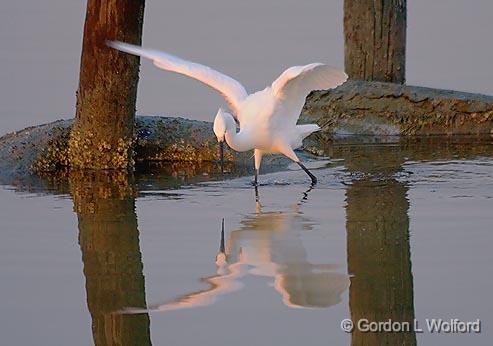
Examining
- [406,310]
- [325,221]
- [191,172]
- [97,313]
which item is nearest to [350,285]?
[406,310]

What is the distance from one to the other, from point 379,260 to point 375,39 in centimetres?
811

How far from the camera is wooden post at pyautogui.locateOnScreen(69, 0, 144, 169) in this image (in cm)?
1044

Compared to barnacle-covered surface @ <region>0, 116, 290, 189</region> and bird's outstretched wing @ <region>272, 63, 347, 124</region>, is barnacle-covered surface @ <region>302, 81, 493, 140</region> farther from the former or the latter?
bird's outstretched wing @ <region>272, 63, 347, 124</region>

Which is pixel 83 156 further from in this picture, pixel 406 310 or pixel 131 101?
pixel 406 310

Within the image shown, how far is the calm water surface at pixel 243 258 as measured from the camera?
18.2 feet

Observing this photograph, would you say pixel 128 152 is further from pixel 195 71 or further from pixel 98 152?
pixel 195 71

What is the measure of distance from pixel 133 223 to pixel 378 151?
4.89m

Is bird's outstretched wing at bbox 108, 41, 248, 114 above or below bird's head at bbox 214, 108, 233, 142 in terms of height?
above

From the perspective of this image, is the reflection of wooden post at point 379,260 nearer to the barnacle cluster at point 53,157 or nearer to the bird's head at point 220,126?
the bird's head at point 220,126

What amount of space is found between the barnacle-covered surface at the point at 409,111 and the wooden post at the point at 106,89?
12.6 feet

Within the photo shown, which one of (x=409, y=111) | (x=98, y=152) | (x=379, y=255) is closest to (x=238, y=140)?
(x=98, y=152)

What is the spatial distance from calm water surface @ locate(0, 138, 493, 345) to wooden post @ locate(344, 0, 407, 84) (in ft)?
13.7

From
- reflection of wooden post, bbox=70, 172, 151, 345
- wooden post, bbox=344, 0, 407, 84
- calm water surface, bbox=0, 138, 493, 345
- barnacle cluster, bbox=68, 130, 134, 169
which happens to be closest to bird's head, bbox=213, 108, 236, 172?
calm water surface, bbox=0, 138, 493, 345

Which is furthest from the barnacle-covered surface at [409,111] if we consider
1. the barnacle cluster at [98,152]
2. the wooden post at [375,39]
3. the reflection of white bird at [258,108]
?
the reflection of white bird at [258,108]
